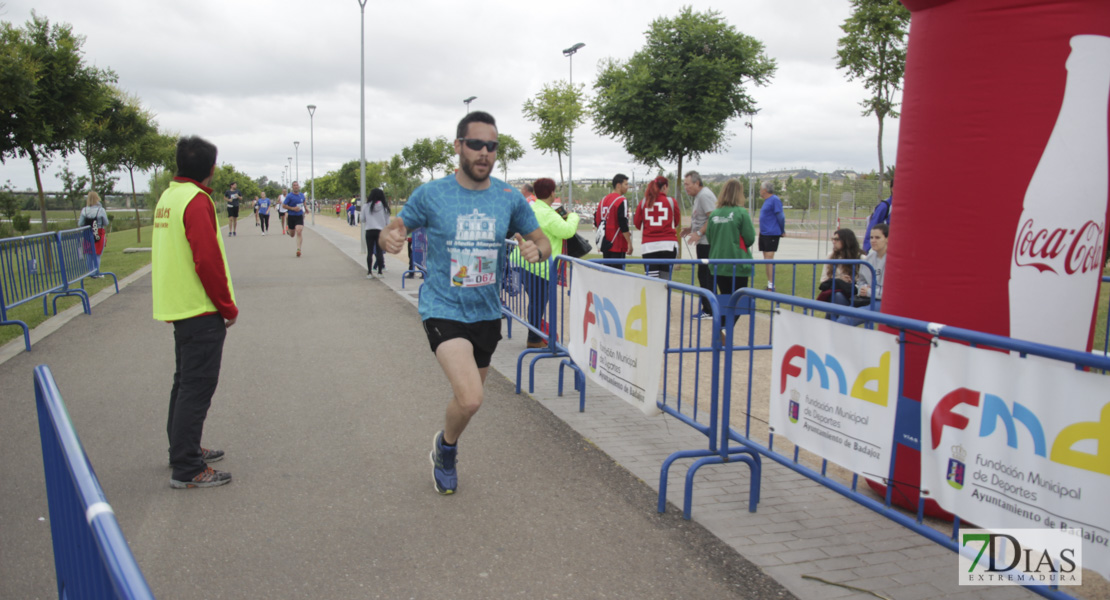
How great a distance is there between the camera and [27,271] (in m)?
9.54

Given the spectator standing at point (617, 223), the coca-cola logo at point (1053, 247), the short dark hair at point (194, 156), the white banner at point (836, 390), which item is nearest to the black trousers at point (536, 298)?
the spectator standing at point (617, 223)

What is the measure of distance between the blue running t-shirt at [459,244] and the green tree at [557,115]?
2903 cm

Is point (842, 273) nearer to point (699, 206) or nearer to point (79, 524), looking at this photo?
point (699, 206)

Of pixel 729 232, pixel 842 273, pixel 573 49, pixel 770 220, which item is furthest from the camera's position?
pixel 573 49

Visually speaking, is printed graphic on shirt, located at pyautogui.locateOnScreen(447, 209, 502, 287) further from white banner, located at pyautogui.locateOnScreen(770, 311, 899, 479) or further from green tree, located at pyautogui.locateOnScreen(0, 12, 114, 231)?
green tree, located at pyautogui.locateOnScreen(0, 12, 114, 231)

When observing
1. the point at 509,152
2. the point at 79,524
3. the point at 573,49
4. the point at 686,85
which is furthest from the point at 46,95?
the point at 509,152

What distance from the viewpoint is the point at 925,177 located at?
408 cm

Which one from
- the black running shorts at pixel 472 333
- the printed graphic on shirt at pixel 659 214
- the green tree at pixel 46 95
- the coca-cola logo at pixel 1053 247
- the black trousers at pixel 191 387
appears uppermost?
the green tree at pixel 46 95

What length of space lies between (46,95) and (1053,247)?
56.5ft

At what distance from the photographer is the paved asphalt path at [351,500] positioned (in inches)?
132

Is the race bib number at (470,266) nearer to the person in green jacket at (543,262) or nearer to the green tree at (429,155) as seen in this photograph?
the person in green jacket at (543,262)

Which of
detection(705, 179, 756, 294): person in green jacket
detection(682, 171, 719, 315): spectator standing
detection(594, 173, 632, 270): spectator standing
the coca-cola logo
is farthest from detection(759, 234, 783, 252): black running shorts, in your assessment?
the coca-cola logo

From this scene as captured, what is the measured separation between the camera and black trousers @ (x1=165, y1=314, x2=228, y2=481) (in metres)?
4.36

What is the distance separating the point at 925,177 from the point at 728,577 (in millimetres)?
2287
